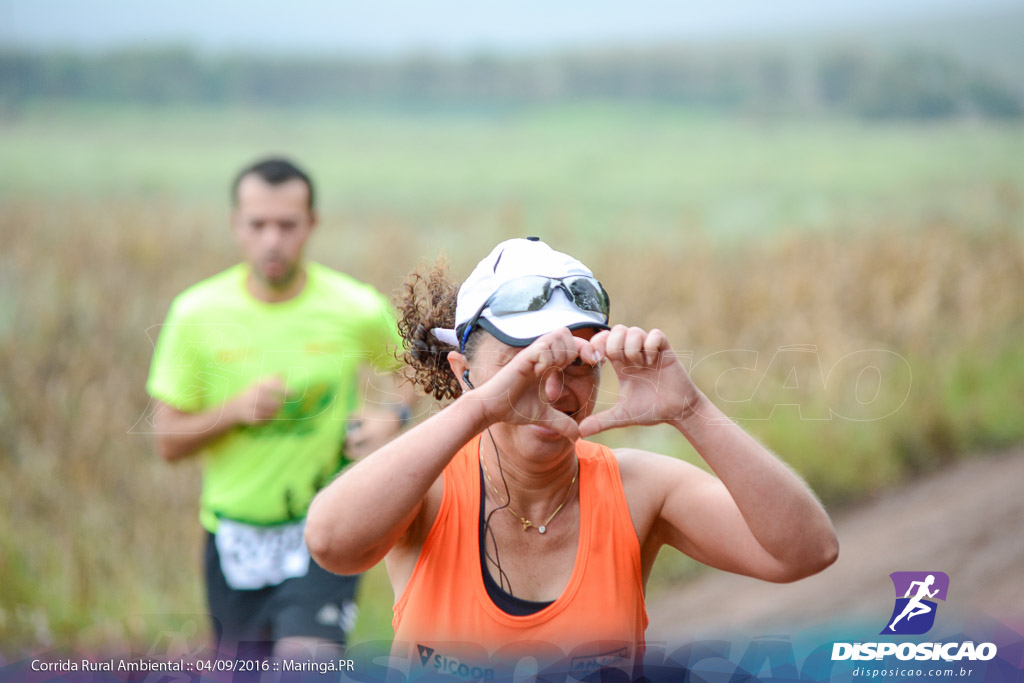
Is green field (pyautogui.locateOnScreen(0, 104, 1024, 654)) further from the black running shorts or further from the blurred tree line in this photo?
the black running shorts

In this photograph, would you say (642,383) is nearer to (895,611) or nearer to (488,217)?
(895,611)

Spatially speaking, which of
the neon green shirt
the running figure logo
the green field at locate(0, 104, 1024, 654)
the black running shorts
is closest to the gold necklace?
the running figure logo

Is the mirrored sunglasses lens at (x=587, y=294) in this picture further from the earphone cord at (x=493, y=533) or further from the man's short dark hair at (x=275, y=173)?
the man's short dark hair at (x=275, y=173)

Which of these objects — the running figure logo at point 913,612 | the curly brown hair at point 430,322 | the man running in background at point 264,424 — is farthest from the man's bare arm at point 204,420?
the running figure logo at point 913,612

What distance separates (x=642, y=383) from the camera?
5.97 feet

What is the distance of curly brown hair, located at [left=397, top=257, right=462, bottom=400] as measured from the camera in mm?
2358

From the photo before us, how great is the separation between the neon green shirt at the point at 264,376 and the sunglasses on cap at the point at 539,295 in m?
1.65

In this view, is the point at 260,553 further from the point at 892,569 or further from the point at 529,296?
the point at 892,569

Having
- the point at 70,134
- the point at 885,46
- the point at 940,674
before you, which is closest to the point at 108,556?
the point at 70,134

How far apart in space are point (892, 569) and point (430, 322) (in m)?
4.52

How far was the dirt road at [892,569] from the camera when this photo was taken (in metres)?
5.34

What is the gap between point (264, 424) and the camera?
11.9 feet

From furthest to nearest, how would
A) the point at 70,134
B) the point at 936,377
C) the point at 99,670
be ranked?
the point at 70,134, the point at 936,377, the point at 99,670

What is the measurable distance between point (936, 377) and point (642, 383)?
20.3ft
